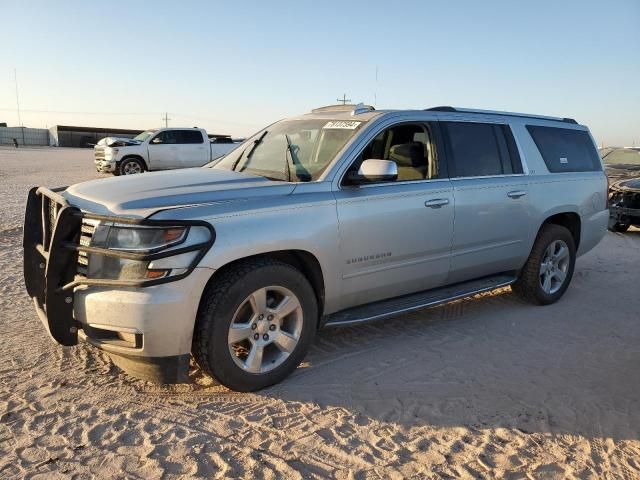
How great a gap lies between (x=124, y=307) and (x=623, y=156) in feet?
46.3

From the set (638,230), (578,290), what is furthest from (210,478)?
(638,230)

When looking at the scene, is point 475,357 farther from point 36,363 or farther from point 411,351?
point 36,363

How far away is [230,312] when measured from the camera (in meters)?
3.32

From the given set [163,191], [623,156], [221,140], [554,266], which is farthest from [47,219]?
[221,140]

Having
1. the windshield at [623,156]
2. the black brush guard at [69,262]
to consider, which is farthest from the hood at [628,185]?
the black brush guard at [69,262]

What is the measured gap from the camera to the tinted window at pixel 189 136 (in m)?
19.6

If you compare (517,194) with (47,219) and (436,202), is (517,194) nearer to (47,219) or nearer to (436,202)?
(436,202)

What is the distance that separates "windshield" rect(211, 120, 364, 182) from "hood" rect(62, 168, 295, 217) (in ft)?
0.75

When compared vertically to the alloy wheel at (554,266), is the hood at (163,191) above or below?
above

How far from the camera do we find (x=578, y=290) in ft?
20.7

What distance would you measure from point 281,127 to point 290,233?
1766mm

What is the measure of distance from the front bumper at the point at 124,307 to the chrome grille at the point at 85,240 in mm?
25

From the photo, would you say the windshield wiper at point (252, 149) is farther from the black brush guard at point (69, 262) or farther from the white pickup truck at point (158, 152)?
the white pickup truck at point (158, 152)

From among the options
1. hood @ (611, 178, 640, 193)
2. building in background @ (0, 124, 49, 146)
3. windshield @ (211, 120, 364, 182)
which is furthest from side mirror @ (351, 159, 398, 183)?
building in background @ (0, 124, 49, 146)
